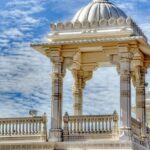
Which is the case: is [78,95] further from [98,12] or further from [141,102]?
[98,12]

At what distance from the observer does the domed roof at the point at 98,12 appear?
2265cm

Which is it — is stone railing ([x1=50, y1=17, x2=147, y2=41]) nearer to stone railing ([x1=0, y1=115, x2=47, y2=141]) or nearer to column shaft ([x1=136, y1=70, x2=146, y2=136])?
column shaft ([x1=136, y1=70, x2=146, y2=136])

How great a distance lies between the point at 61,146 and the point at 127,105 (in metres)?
2.59

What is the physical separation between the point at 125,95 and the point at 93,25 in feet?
8.94

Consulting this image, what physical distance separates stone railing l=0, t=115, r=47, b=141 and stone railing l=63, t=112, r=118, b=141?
794 mm

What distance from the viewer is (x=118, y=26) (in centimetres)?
2167

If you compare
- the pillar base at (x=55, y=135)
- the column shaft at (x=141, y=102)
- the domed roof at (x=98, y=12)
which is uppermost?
the domed roof at (x=98, y=12)

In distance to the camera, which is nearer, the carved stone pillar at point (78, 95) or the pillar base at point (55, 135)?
the pillar base at point (55, 135)

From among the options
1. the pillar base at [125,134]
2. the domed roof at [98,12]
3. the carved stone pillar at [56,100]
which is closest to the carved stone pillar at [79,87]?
the domed roof at [98,12]

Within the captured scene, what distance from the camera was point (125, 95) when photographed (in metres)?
21.2

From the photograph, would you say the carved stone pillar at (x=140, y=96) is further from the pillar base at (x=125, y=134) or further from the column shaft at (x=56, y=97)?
the column shaft at (x=56, y=97)

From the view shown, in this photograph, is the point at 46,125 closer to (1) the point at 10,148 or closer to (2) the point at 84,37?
(1) the point at 10,148

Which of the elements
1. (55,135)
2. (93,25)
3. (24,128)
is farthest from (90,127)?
(93,25)

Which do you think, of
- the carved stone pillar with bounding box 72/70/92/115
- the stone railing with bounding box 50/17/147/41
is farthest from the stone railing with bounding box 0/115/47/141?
the carved stone pillar with bounding box 72/70/92/115
